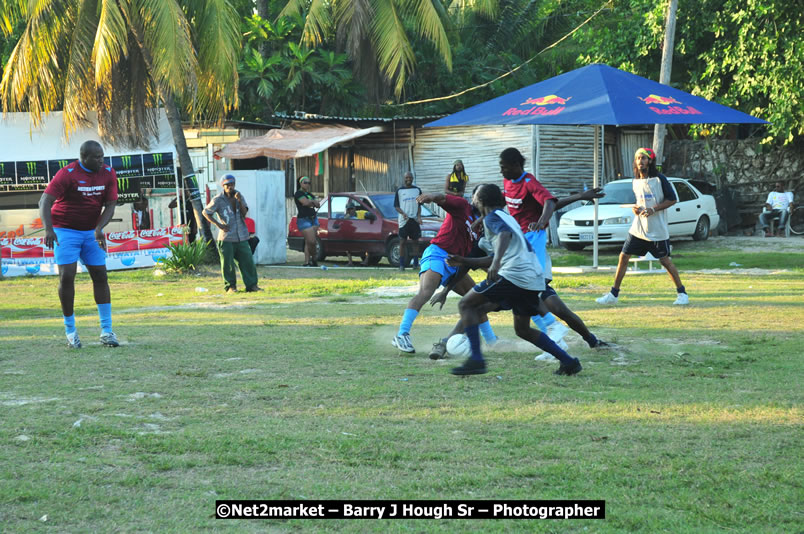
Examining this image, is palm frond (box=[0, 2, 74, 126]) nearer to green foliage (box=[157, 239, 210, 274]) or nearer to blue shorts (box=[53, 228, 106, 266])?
green foliage (box=[157, 239, 210, 274])

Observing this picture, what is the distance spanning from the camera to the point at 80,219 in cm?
888

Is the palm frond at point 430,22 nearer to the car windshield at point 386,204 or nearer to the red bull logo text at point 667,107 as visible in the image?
the car windshield at point 386,204

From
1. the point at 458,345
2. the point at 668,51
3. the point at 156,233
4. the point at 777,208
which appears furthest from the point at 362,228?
the point at 458,345

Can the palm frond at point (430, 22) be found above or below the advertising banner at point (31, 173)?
above

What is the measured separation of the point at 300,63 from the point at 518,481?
76.2 ft

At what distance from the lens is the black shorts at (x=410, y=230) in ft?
58.5

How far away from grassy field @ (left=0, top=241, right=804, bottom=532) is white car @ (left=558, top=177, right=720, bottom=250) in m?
9.35

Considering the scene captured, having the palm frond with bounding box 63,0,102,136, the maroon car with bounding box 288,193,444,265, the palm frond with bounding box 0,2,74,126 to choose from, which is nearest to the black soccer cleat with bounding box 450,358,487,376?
the maroon car with bounding box 288,193,444,265

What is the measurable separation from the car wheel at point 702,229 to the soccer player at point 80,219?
16.6 meters

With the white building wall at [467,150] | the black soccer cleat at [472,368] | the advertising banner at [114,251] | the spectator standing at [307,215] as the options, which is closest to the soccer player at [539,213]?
the black soccer cleat at [472,368]

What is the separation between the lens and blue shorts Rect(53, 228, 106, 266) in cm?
885

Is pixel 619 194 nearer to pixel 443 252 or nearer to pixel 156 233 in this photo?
pixel 156 233

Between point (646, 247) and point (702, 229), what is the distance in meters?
12.1

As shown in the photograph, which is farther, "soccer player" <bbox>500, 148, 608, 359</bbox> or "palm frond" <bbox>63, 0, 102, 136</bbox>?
"palm frond" <bbox>63, 0, 102, 136</bbox>
